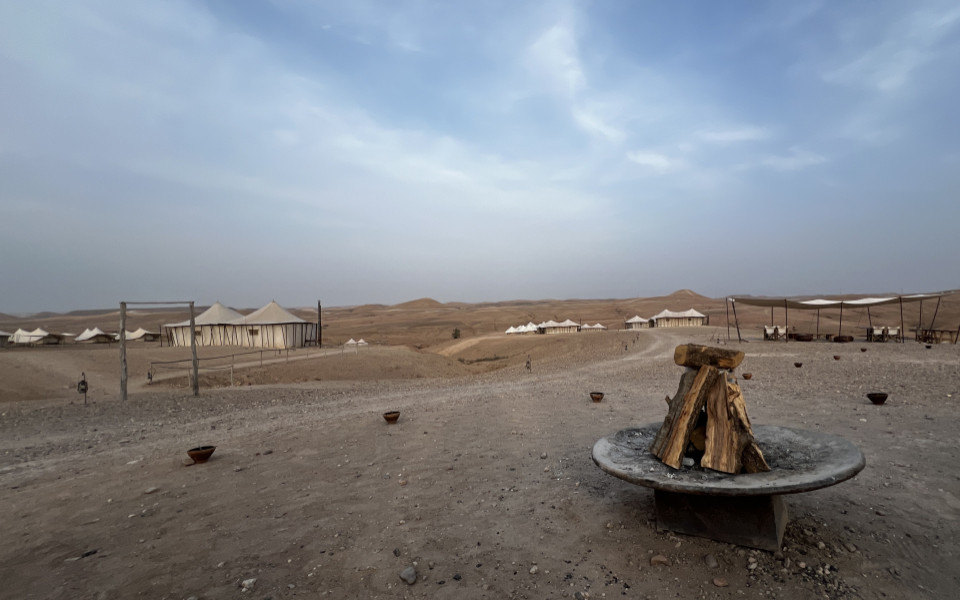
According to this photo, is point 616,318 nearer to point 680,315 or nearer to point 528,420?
point 680,315

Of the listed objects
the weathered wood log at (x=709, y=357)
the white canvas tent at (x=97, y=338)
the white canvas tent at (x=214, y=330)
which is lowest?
the white canvas tent at (x=97, y=338)

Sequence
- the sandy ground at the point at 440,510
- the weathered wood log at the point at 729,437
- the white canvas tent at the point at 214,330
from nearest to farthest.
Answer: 1. the sandy ground at the point at 440,510
2. the weathered wood log at the point at 729,437
3. the white canvas tent at the point at 214,330

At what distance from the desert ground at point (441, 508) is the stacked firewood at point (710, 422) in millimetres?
603

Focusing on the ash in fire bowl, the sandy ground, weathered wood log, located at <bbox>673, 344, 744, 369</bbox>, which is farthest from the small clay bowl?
weathered wood log, located at <bbox>673, 344, 744, 369</bbox>

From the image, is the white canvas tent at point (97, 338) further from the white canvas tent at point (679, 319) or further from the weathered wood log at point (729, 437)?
the weathered wood log at point (729, 437)

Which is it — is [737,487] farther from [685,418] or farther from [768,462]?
[768,462]

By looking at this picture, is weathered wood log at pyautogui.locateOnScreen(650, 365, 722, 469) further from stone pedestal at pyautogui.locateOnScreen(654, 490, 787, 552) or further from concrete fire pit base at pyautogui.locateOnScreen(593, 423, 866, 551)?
stone pedestal at pyautogui.locateOnScreen(654, 490, 787, 552)

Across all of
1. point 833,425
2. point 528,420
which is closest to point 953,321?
point 833,425

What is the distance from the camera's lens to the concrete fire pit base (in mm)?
3428

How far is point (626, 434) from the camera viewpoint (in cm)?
510

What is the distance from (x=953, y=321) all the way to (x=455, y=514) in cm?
4997

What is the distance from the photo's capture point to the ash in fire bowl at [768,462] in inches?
134

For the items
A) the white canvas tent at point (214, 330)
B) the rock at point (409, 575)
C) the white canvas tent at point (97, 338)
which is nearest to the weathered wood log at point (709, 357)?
the rock at point (409, 575)

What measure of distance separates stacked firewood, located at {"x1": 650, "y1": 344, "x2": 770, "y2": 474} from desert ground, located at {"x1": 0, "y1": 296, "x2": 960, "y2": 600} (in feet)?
1.98
